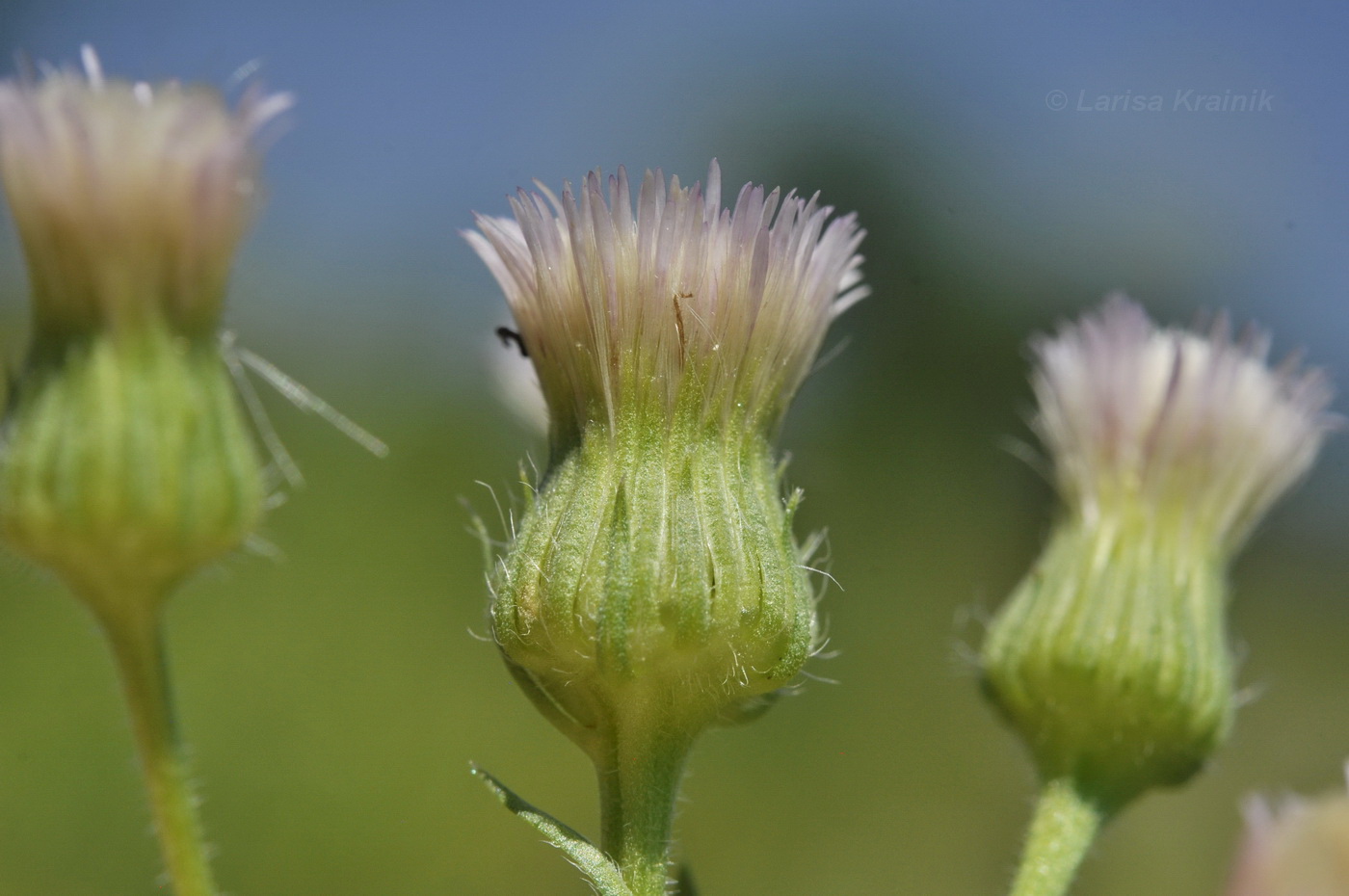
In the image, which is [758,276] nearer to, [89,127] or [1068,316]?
[89,127]

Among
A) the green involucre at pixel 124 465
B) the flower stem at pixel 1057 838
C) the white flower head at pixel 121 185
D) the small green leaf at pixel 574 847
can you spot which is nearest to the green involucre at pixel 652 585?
the small green leaf at pixel 574 847

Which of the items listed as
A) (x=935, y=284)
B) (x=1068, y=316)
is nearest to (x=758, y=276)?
(x=935, y=284)

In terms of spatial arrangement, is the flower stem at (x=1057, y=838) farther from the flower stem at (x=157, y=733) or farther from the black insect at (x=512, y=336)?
the flower stem at (x=157, y=733)

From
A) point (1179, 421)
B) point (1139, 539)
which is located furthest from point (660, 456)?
point (1179, 421)

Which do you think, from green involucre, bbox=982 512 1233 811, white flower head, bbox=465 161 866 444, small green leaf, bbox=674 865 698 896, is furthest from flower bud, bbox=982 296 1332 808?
white flower head, bbox=465 161 866 444

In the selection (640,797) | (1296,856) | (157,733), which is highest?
(1296,856)

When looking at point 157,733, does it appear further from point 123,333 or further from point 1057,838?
point 1057,838

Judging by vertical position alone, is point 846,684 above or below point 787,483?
below
